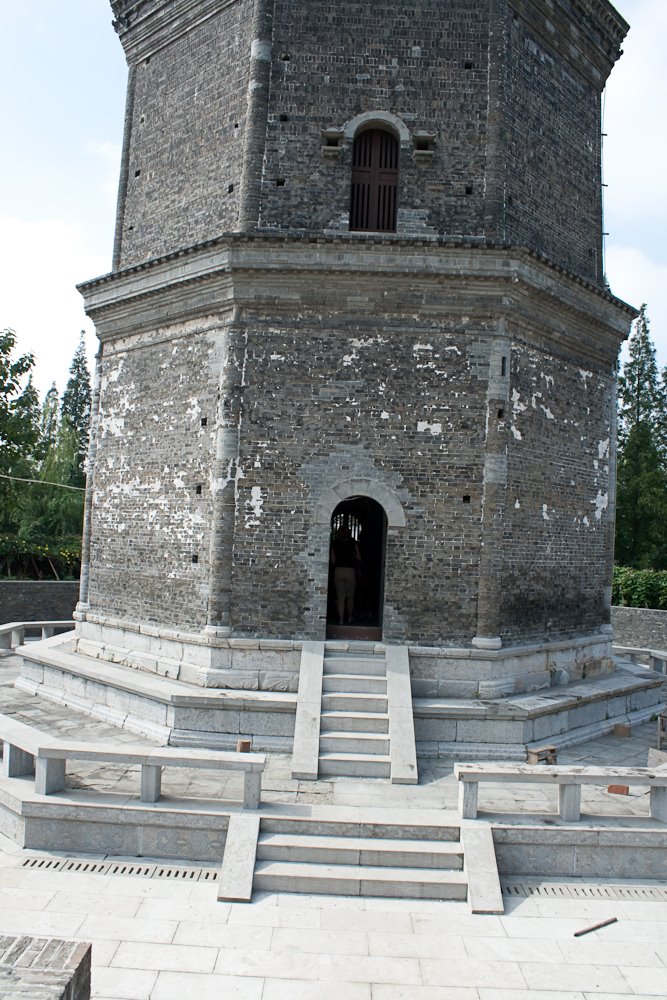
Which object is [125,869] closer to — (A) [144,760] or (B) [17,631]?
(A) [144,760]

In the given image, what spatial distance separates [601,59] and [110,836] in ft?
46.8

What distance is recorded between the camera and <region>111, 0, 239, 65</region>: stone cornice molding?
488 inches

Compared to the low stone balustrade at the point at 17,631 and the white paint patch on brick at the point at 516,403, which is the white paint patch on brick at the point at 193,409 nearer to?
the white paint patch on brick at the point at 516,403

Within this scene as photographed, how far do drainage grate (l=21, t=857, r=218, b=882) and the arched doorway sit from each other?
4788mm

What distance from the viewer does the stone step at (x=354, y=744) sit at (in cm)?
933

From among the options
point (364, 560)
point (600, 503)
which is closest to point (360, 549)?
point (364, 560)

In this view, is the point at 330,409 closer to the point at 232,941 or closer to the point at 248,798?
the point at 248,798

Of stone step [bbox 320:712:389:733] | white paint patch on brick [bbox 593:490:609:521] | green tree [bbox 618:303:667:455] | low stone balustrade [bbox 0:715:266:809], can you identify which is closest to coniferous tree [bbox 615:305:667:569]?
green tree [bbox 618:303:667:455]

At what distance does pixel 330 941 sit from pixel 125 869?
2145 millimetres

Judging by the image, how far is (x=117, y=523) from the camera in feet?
41.8

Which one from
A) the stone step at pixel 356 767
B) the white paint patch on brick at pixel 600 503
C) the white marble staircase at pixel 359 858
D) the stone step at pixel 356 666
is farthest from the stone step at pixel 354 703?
the white paint patch on brick at pixel 600 503

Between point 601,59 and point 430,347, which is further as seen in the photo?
point 601,59

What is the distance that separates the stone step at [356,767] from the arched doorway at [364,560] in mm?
2606

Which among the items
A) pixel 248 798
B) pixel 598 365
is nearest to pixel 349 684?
pixel 248 798
